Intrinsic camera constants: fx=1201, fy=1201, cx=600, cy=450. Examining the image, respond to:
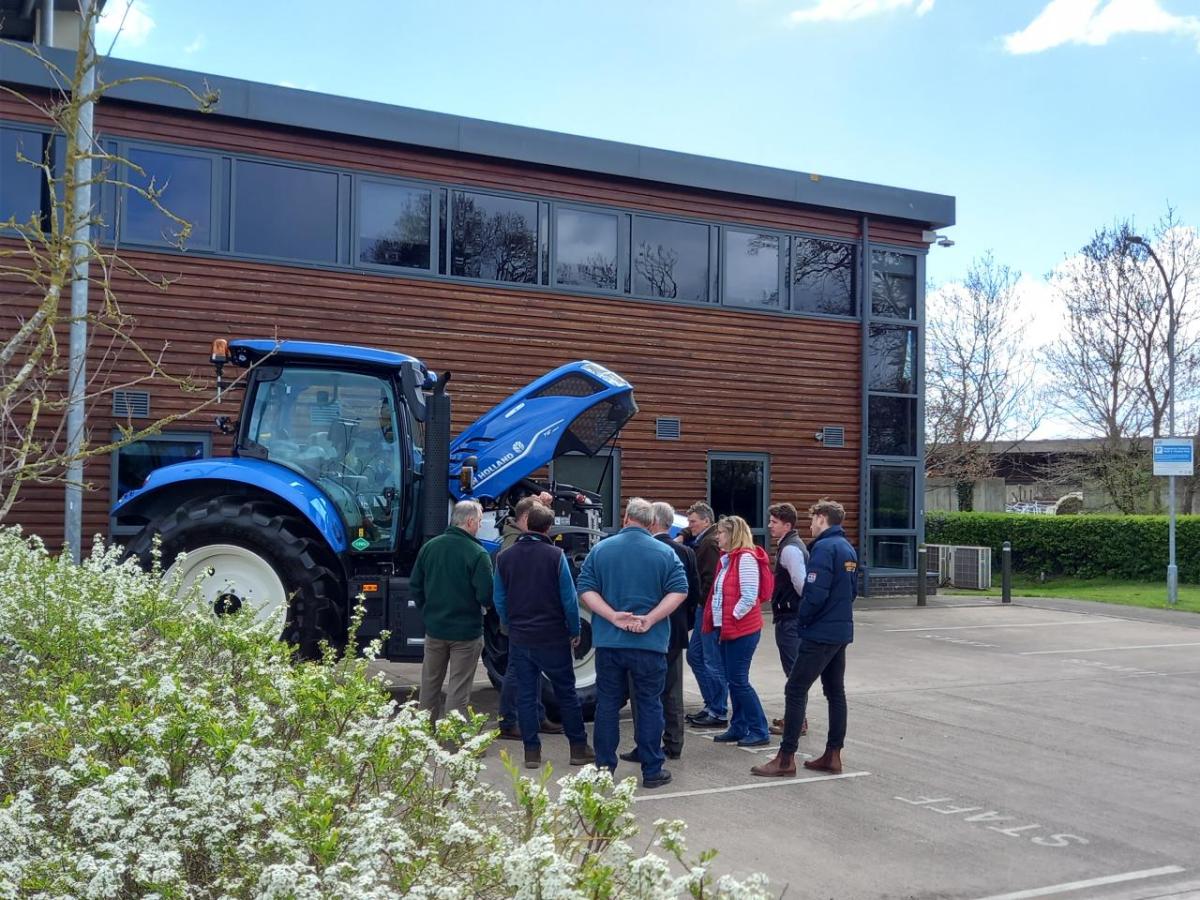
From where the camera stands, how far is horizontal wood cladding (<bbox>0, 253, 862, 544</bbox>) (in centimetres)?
1441

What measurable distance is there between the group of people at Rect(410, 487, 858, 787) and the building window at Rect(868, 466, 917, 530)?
11514 millimetres

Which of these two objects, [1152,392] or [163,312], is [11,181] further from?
[1152,392]

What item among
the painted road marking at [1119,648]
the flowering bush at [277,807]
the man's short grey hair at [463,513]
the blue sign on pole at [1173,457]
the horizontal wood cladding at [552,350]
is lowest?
the painted road marking at [1119,648]

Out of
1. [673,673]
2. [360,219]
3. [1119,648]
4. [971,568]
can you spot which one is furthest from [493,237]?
[971,568]

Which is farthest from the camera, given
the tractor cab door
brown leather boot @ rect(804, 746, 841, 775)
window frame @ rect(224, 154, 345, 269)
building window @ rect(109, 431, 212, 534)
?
window frame @ rect(224, 154, 345, 269)

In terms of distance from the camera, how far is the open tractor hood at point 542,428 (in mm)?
9602

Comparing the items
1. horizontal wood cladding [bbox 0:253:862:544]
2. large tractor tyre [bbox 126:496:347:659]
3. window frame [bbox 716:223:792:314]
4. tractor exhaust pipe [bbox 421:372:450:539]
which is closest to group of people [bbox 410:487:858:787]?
tractor exhaust pipe [bbox 421:372:450:539]

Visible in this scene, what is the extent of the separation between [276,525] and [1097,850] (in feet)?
A: 18.5

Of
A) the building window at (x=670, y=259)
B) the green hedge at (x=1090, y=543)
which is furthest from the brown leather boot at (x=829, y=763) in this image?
the green hedge at (x=1090, y=543)

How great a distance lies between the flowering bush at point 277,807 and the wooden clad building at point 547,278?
1059 centimetres

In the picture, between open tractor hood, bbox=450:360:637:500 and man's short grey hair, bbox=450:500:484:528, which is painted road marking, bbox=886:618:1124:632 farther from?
man's short grey hair, bbox=450:500:484:528

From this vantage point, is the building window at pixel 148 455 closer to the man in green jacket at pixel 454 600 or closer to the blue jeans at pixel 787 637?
the man in green jacket at pixel 454 600

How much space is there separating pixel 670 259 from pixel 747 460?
3269 mm

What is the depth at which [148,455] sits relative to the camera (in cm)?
1427
